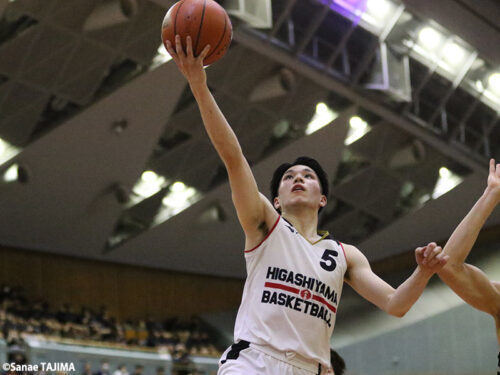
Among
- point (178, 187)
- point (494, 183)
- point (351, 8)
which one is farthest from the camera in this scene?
point (178, 187)

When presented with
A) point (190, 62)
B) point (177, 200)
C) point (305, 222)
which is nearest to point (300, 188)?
point (305, 222)

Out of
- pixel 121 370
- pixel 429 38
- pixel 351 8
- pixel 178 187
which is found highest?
pixel 429 38

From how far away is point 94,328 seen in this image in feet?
71.1

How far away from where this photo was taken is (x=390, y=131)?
2519 centimetres

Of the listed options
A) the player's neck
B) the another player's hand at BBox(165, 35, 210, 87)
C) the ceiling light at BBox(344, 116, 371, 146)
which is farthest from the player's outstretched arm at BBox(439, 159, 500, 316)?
the ceiling light at BBox(344, 116, 371, 146)

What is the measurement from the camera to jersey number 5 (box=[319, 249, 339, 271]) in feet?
14.8

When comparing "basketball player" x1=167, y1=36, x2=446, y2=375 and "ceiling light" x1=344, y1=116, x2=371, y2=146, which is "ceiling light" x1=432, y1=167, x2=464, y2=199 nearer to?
"ceiling light" x1=344, y1=116, x2=371, y2=146

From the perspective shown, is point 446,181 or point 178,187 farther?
point 446,181

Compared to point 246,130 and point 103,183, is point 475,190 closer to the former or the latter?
point 246,130

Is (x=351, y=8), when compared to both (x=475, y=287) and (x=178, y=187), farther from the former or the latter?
(x=475, y=287)

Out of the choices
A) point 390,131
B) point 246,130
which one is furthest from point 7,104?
point 390,131

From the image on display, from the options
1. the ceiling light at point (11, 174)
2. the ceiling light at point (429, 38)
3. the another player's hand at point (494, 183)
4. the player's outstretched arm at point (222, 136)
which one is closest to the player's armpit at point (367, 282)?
the player's outstretched arm at point (222, 136)

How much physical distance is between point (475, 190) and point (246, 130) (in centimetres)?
875

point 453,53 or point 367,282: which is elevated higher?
point 453,53
